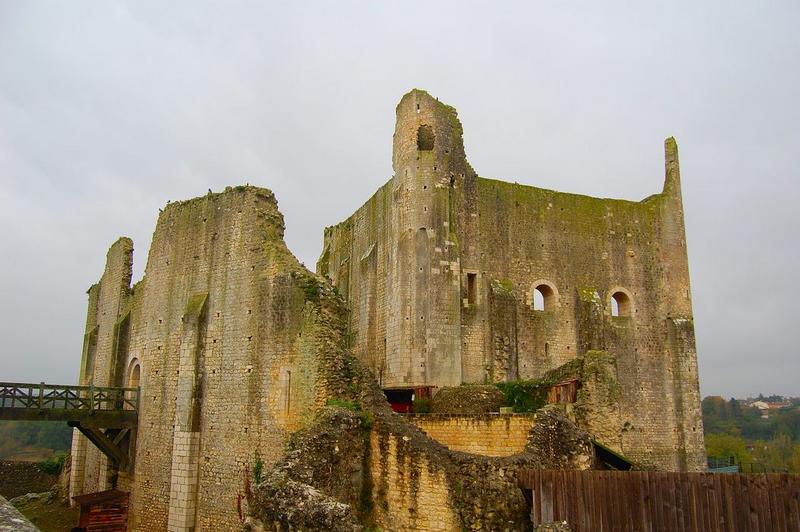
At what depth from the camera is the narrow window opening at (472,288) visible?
23.4m

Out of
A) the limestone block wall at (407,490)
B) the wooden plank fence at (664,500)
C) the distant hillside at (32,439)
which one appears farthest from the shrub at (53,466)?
the distant hillside at (32,439)

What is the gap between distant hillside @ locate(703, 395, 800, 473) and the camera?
2104 inches

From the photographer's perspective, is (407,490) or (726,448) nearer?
(407,490)

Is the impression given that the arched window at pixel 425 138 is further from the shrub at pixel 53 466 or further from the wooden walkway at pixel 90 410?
the shrub at pixel 53 466

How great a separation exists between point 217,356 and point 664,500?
11.6m

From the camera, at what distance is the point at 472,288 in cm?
2369

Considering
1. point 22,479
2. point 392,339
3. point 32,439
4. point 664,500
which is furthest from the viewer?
point 32,439

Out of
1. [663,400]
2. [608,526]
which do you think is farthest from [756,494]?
[663,400]

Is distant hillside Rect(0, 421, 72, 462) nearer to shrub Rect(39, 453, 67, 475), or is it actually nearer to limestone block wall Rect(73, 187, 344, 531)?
shrub Rect(39, 453, 67, 475)

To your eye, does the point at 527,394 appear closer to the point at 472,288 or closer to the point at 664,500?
the point at 472,288

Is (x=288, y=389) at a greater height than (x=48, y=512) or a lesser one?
greater

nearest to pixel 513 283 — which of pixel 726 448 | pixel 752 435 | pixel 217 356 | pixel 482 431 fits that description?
pixel 482 431

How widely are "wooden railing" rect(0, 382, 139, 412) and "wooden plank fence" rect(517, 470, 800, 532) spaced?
1377cm

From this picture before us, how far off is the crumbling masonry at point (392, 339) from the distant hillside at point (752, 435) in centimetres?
2155
